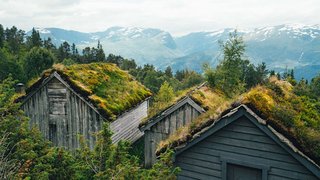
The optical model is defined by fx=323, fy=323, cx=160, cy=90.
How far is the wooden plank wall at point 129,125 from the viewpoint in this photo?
866 inches

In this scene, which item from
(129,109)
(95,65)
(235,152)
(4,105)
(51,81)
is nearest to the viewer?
(235,152)

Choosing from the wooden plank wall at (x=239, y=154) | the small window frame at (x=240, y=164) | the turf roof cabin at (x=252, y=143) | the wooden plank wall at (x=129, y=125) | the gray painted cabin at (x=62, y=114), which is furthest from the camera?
the wooden plank wall at (x=129, y=125)

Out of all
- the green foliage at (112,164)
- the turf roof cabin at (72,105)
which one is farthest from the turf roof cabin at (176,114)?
the green foliage at (112,164)

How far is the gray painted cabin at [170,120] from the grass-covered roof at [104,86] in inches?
99.9

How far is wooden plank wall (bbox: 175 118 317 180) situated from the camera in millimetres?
9031

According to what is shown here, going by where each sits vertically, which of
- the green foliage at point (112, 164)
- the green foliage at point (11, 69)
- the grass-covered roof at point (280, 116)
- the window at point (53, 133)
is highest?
the grass-covered roof at point (280, 116)

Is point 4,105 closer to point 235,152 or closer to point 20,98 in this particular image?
point 20,98

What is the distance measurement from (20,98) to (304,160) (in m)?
18.9

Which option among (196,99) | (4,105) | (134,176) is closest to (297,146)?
(134,176)

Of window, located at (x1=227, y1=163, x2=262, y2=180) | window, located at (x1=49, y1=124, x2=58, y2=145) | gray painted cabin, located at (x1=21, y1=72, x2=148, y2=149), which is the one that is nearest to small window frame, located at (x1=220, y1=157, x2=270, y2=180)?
window, located at (x1=227, y1=163, x2=262, y2=180)

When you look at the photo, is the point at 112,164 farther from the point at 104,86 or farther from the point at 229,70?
the point at 229,70

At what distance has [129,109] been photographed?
76.6 feet

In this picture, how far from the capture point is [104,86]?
75.3ft

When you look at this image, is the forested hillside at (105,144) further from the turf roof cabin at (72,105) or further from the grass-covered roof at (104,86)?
the turf roof cabin at (72,105)
